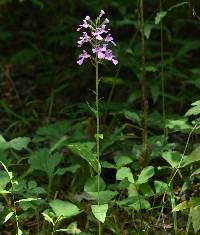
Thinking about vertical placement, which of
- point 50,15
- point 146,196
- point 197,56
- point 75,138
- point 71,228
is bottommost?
point 71,228

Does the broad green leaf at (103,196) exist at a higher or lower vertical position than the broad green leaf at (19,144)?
lower

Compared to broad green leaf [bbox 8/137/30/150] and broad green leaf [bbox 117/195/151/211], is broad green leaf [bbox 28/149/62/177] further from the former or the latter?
broad green leaf [bbox 117/195/151/211]

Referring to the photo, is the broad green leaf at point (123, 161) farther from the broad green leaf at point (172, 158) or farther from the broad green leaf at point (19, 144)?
the broad green leaf at point (19, 144)

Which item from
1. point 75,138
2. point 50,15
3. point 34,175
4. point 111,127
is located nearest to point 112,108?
point 111,127

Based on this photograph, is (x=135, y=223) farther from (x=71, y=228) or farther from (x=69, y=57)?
(x=69, y=57)

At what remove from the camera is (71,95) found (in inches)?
151

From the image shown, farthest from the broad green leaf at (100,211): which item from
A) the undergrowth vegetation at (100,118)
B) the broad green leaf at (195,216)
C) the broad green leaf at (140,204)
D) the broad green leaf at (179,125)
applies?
the broad green leaf at (179,125)

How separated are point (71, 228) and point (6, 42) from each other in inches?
87.9

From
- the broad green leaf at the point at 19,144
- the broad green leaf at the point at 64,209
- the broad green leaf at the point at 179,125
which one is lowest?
the broad green leaf at the point at 64,209

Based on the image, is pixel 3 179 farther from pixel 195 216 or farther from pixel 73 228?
pixel 195 216

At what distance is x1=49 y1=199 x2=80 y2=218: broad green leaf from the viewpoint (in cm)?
229

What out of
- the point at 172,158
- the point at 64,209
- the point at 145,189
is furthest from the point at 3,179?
the point at 172,158

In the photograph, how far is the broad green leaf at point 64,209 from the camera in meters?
2.29

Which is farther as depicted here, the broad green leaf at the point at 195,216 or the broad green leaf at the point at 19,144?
the broad green leaf at the point at 19,144
